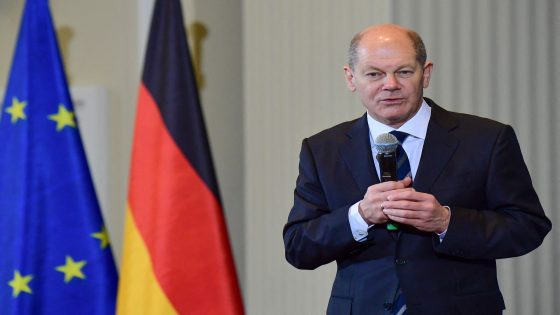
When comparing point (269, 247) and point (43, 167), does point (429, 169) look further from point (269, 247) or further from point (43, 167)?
point (269, 247)

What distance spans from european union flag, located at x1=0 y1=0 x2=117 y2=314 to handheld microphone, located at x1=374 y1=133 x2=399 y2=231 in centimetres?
127

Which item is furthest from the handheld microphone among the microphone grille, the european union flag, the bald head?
the european union flag

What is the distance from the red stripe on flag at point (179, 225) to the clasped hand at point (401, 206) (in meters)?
0.89

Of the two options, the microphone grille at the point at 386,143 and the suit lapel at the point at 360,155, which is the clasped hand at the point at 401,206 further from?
the suit lapel at the point at 360,155

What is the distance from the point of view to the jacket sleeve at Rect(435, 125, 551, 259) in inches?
97.7

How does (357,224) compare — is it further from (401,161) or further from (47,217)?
(47,217)

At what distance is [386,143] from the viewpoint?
244 cm

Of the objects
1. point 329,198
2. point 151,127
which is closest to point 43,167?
point 151,127

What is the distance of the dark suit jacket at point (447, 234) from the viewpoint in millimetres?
2504

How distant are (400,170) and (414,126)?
15 centimetres

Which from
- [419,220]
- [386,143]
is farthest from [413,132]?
[419,220]

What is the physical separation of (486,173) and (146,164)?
121 cm

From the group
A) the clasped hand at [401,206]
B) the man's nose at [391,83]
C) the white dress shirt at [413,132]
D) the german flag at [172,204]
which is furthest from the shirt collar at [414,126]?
the german flag at [172,204]

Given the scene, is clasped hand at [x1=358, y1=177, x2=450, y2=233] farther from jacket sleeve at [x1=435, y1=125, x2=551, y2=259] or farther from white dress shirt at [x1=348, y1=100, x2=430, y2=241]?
white dress shirt at [x1=348, y1=100, x2=430, y2=241]
